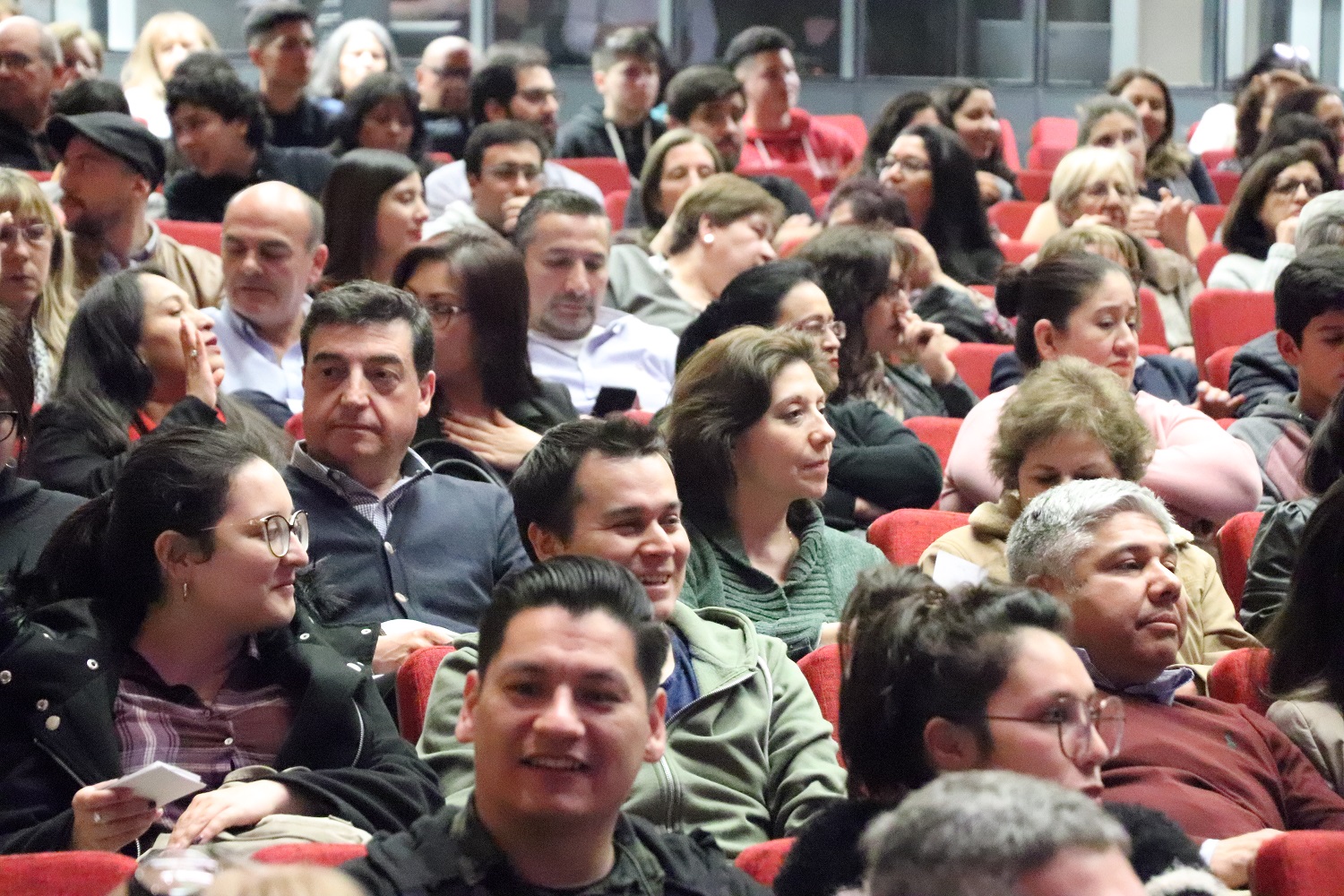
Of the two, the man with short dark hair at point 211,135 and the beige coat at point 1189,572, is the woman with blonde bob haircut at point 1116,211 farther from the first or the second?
the beige coat at point 1189,572

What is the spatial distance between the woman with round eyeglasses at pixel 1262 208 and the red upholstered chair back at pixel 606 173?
7.04ft

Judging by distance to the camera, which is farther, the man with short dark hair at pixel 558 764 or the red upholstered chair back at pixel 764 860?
the red upholstered chair back at pixel 764 860

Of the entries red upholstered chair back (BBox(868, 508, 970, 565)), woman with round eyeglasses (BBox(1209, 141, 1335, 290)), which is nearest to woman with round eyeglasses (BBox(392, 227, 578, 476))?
red upholstered chair back (BBox(868, 508, 970, 565))

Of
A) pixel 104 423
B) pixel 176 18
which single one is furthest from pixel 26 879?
pixel 176 18

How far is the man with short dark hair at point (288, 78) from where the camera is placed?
6414 mm

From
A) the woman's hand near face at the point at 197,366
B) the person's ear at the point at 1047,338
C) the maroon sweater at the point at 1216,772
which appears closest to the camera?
the maroon sweater at the point at 1216,772

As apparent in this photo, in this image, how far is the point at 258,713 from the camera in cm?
246

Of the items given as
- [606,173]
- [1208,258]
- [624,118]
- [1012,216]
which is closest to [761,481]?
[1208,258]

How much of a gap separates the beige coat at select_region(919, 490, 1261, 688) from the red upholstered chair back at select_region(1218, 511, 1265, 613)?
0.16 meters

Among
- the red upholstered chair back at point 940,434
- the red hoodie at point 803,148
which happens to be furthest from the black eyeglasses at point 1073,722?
the red hoodie at point 803,148

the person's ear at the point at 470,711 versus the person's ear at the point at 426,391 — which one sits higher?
the person's ear at the point at 426,391

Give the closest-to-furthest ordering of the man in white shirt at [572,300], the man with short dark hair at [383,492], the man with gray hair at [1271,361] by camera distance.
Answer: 1. the man with short dark hair at [383,492]
2. the man with gray hair at [1271,361]
3. the man in white shirt at [572,300]

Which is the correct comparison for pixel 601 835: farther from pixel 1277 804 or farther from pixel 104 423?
pixel 104 423

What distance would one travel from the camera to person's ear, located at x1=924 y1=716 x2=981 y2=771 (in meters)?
2.01
